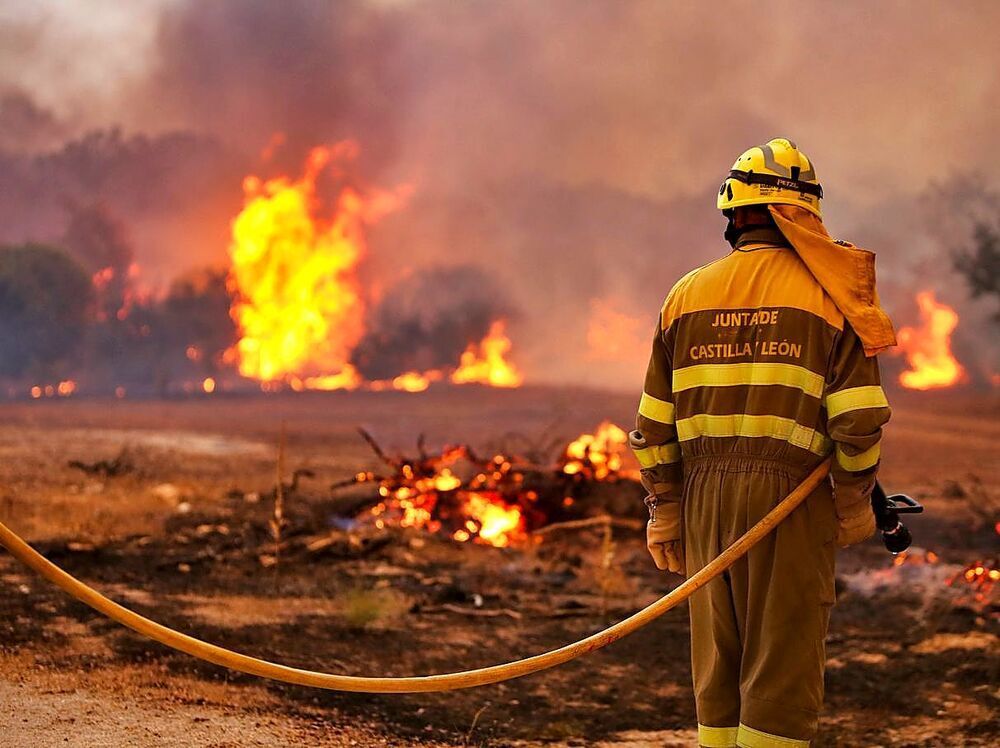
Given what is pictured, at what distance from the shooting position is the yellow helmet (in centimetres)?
318

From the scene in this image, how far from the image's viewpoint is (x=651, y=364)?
3.35m

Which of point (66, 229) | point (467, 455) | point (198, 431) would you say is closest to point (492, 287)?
point (198, 431)

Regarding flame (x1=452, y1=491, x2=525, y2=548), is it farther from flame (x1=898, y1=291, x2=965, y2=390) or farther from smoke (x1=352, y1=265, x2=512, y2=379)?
smoke (x1=352, y1=265, x2=512, y2=379)

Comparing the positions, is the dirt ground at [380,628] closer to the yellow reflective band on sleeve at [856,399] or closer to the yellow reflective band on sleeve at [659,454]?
the yellow reflective band on sleeve at [659,454]

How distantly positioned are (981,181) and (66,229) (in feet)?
91.3

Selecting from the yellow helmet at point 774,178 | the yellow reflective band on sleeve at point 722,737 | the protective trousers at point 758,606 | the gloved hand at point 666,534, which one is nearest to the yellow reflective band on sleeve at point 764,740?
the protective trousers at point 758,606

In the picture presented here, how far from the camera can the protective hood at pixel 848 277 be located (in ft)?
9.78

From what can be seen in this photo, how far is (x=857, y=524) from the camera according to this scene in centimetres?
306

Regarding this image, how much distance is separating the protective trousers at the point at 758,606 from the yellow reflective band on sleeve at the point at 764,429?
88 millimetres

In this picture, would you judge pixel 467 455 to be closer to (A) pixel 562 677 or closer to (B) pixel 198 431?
(A) pixel 562 677

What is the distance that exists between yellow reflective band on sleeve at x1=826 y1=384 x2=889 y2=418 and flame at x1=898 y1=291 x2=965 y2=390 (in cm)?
2182

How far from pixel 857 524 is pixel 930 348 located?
73.6ft

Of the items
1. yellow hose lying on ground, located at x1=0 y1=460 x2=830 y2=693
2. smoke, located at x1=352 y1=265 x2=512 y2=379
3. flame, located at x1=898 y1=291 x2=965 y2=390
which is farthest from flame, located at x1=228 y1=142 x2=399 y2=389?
yellow hose lying on ground, located at x1=0 y1=460 x2=830 y2=693

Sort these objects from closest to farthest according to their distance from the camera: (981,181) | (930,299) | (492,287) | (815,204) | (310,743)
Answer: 1. (815,204)
2. (310,743)
3. (981,181)
4. (930,299)
5. (492,287)
